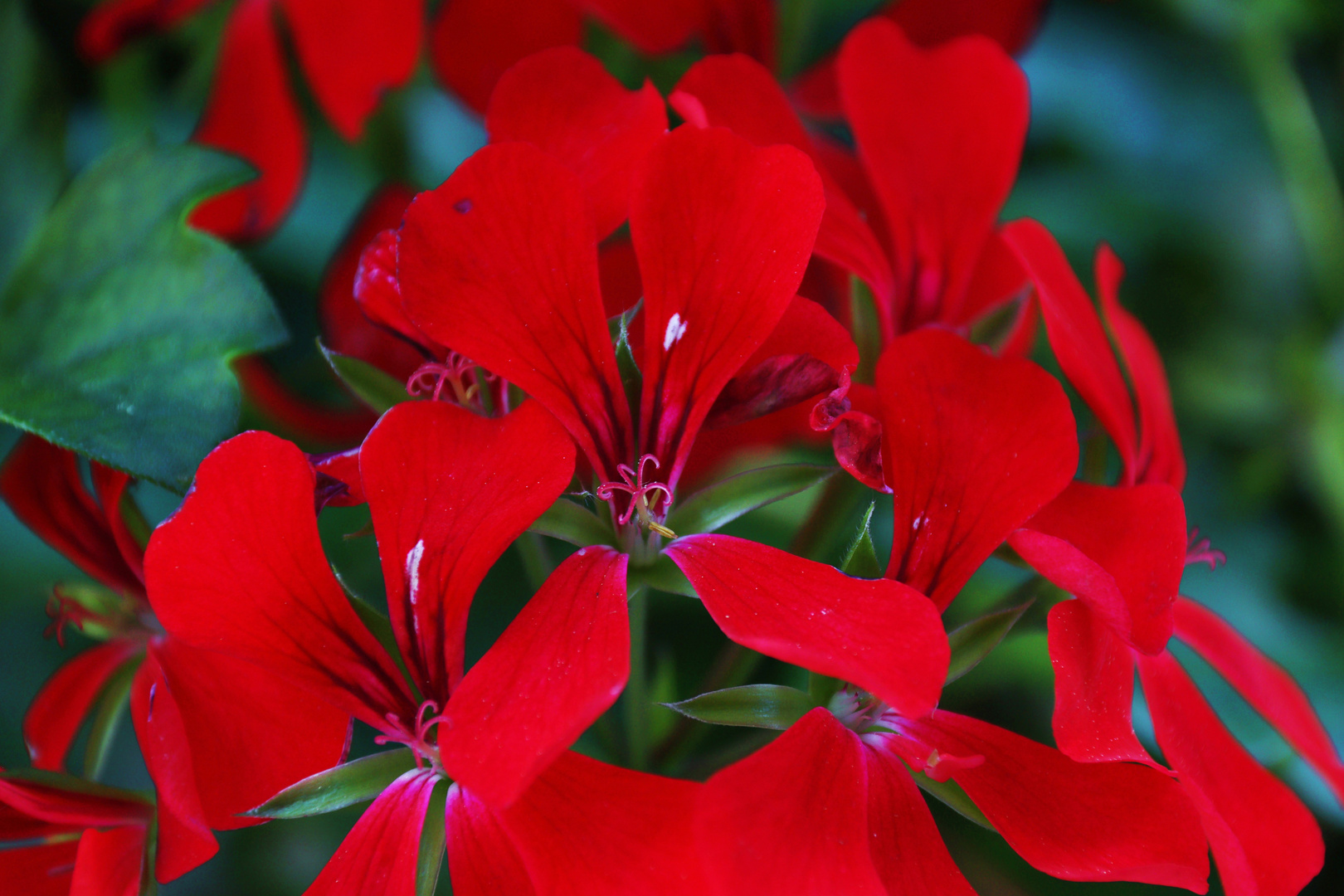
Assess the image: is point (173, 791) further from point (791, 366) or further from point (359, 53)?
point (359, 53)

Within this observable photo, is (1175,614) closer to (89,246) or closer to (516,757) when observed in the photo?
(516,757)

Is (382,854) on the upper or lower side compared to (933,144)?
lower

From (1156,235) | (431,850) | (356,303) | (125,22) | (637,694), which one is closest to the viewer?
(431,850)

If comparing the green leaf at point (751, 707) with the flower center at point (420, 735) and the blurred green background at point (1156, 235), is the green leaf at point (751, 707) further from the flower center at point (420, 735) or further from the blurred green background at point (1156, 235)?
the blurred green background at point (1156, 235)

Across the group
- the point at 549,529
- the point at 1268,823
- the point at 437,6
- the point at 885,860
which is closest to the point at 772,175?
the point at 549,529

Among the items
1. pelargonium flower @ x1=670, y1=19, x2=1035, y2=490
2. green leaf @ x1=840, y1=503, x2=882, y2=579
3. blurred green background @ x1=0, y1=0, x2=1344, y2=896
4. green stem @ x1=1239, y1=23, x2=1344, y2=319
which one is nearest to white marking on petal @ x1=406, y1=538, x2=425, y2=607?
green leaf @ x1=840, y1=503, x2=882, y2=579

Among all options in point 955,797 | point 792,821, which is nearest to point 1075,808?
point 955,797

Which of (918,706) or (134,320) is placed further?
(134,320)
